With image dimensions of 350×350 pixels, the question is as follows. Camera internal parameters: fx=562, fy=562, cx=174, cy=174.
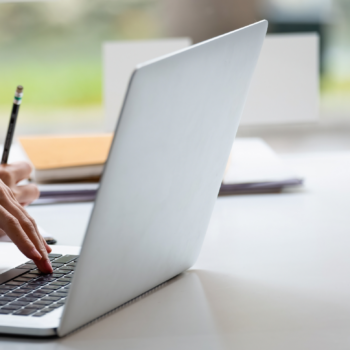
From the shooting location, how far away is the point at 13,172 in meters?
0.91

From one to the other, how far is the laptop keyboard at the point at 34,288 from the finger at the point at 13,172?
0.91 ft

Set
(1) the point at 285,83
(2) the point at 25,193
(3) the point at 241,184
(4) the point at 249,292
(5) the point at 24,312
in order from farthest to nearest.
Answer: (1) the point at 285,83, (3) the point at 241,184, (2) the point at 25,193, (4) the point at 249,292, (5) the point at 24,312

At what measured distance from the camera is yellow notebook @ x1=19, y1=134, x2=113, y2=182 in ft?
3.78

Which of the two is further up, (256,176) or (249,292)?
(256,176)

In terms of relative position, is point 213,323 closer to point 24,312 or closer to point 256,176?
point 24,312

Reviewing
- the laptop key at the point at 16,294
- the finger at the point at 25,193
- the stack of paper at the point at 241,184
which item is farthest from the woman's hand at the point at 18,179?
the laptop key at the point at 16,294

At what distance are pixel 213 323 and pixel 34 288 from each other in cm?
18

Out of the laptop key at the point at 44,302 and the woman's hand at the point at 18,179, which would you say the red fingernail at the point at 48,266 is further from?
the woman's hand at the point at 18,179

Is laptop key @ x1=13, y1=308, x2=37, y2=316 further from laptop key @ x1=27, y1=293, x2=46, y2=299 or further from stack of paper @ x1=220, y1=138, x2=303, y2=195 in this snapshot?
stack of paper @ x1=220, y1=138, x2=303, y2=195

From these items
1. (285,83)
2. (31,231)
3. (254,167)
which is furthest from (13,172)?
(285,83)

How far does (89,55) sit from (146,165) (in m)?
4.49

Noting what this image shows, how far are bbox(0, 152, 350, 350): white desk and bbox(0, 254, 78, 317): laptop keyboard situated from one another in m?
0.04

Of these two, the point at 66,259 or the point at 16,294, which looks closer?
the point at 16,294

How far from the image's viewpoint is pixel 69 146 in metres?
1.28
